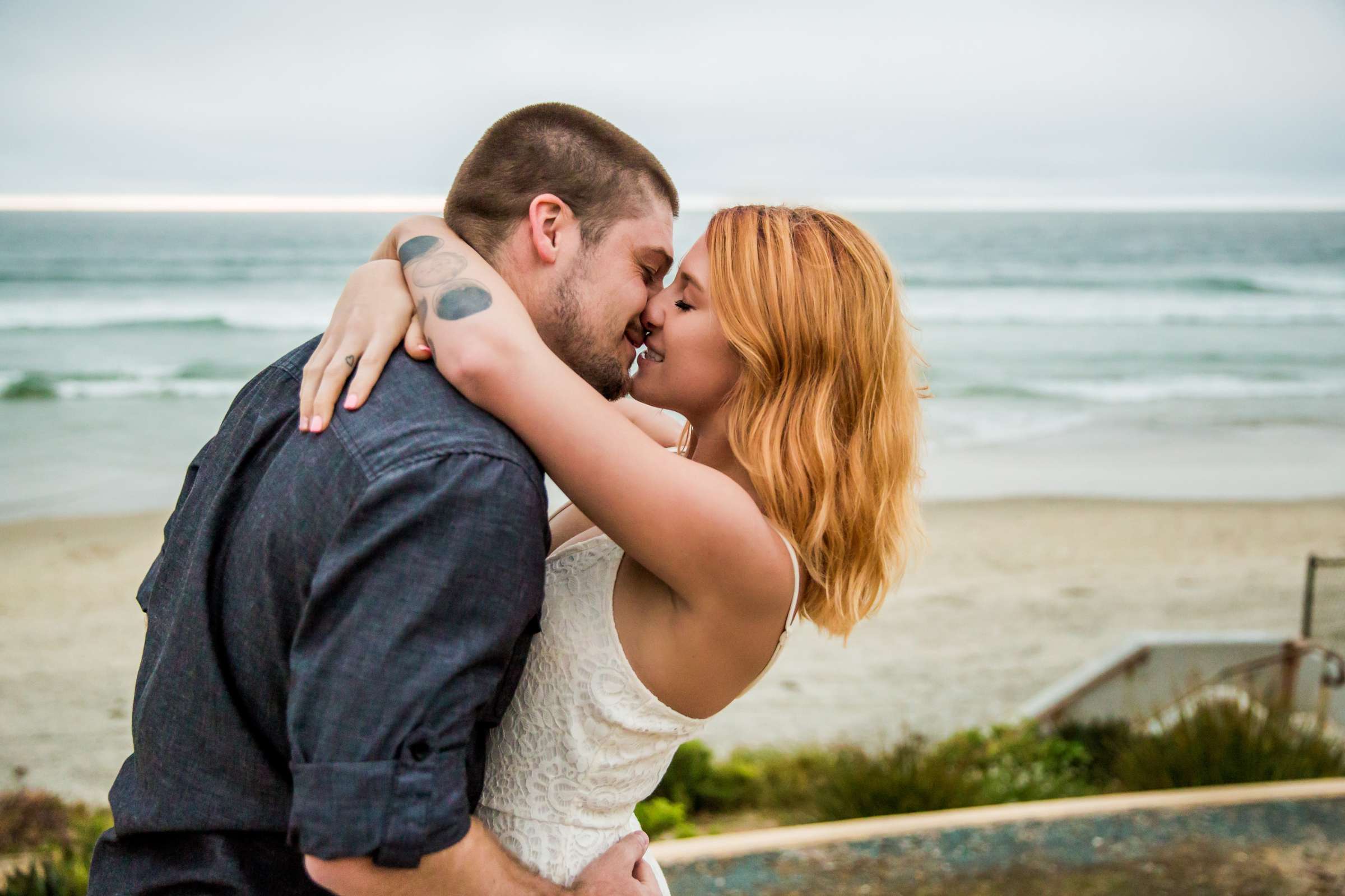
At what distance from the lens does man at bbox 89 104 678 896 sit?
1.22m

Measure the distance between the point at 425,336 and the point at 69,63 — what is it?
4462 cm

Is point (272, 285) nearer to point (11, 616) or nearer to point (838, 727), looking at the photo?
point (11, 616)

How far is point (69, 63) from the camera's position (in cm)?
3816

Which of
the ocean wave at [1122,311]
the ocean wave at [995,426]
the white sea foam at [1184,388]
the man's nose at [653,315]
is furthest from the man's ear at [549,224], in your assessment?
the ocean wave at [1122,311]

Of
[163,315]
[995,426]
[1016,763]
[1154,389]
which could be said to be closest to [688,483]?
[1016,763]

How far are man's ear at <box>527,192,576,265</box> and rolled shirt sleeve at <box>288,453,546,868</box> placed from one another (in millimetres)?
652

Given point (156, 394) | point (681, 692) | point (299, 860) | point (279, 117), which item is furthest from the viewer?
point (279, 117)

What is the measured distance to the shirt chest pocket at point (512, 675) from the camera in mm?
1468

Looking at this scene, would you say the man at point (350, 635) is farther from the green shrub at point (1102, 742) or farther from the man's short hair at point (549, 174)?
the green shrub at point (1102, 742)

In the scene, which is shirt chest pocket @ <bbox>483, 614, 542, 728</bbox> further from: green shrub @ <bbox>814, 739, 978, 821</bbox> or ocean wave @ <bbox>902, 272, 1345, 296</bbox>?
ocean wave @ <bbox>902, 272, 1345, 296</bbox>

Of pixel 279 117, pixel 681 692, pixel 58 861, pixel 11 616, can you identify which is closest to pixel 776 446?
pixel 681 692

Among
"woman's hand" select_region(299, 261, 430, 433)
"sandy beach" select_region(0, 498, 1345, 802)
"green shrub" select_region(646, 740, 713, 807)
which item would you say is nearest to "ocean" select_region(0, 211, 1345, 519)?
"sandy beach" select_region(0, 498, 1345, 802)

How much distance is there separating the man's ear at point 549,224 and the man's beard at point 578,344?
6 centimetres

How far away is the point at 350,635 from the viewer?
122cm
